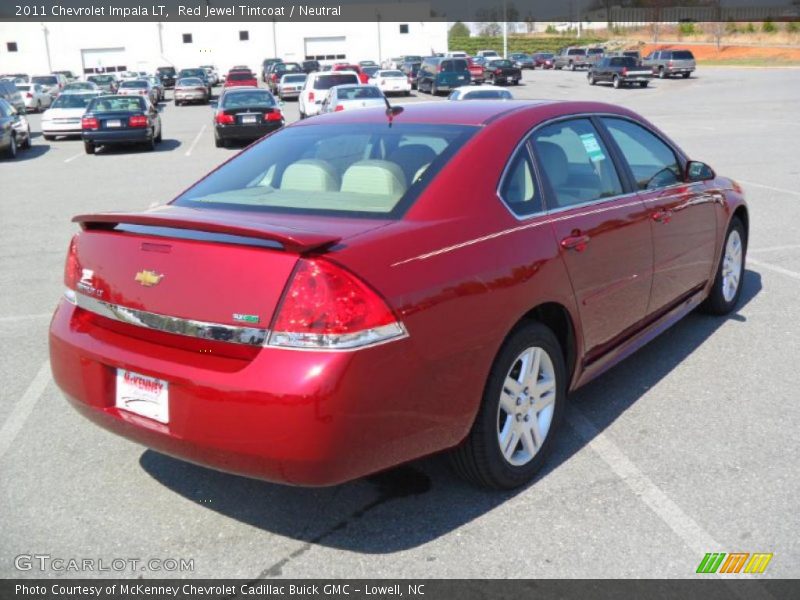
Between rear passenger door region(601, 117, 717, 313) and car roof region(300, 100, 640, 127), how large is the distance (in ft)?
1.17

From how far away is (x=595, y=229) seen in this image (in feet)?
13.3

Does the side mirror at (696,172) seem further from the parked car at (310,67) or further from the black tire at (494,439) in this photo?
the parked car at (310,67)

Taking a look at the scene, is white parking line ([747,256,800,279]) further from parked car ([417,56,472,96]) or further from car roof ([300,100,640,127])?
parked car ([417,56,472,96])

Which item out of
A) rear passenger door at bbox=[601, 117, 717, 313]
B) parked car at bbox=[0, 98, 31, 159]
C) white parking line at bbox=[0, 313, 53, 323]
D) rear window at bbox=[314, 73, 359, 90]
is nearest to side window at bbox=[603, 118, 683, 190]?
rear passenger door at bbox=[601, 117, 717, 313]

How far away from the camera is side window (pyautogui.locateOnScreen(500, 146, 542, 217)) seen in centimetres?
368

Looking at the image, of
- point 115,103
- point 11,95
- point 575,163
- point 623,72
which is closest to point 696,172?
point 575,163

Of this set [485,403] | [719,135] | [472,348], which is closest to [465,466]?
[485,403]

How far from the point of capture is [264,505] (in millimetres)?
3600

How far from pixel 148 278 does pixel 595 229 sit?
2146 millimetres

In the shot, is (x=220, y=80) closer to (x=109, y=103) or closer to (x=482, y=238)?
(x=109, y=103)

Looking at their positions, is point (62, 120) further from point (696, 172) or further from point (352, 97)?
point (696, 172)

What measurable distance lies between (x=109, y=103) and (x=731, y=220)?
19.1 metres

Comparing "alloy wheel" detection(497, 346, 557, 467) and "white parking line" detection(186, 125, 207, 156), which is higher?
"white parking line" detection(186, 125, 207, 156)

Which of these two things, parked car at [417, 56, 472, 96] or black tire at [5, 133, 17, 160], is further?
parked car at [417, 56, 472, 96]
